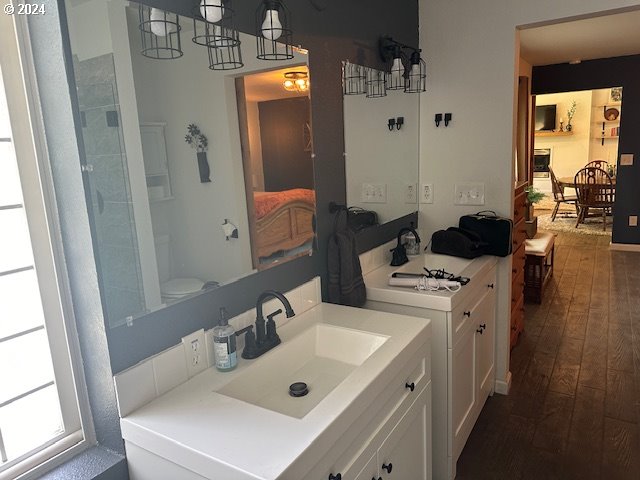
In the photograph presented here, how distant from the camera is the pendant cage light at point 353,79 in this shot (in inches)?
87.8

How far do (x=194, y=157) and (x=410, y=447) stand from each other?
1.23 m

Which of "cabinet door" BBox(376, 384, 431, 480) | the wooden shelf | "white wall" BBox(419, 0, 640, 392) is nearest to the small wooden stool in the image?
"white wall" BBox(419, 0, 640, 392)

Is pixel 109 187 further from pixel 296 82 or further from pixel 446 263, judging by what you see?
pixel 446 263

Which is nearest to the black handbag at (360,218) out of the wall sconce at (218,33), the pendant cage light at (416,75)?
the pendant cage light at (416,75)

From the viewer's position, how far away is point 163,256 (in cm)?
141

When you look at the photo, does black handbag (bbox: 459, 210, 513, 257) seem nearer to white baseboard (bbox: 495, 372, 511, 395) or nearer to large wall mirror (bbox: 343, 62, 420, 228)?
large wall mirror (bbox: 343, 62, 420, 228)

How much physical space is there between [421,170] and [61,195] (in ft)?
7.13

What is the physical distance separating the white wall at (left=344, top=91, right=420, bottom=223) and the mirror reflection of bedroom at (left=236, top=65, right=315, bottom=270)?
0.34 metres

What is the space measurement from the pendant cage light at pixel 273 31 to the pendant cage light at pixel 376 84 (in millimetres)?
663

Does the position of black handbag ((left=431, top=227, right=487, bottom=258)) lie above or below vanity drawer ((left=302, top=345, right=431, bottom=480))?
above

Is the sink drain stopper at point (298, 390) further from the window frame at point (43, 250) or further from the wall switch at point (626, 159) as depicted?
the wall switch at point (626, 159)

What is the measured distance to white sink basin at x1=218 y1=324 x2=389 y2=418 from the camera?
1471mm

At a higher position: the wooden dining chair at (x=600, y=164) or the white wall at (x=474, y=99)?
the white wall at (x=474, y=99)

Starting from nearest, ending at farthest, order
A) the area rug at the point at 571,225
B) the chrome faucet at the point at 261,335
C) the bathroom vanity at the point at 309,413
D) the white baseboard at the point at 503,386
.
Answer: the bathroom vanity at the point at 309,413, the chrome faucet at the point at 261,335, the white baseboard at the point at 503,386, the area rug at the point at 571,225
